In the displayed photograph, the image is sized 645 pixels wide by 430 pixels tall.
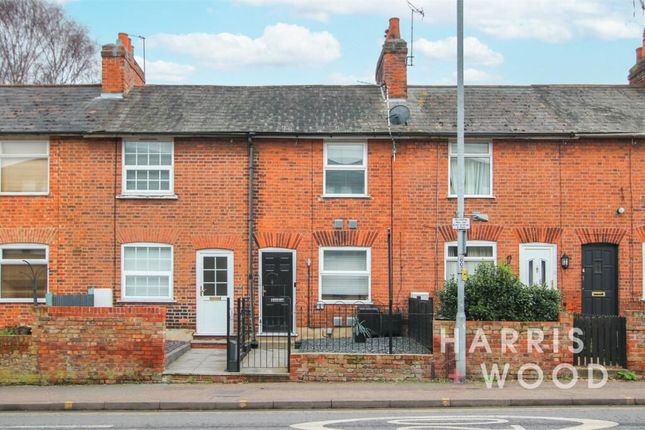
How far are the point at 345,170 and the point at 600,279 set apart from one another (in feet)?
23.4

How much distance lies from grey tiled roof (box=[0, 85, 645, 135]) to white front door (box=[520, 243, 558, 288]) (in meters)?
2.96

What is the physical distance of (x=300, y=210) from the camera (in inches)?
748

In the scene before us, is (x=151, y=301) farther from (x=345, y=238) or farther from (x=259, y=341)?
(x=345, y=238)

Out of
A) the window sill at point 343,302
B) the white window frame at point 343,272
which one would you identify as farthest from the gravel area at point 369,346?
the white window frame at point 343,272

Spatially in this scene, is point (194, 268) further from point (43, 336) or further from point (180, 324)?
point (43, 336)

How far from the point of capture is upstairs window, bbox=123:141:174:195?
62.5ft

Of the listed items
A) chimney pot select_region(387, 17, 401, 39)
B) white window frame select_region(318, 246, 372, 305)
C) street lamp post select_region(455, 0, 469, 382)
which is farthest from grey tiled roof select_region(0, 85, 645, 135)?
street lamp post select_region(455, 0, 469, 382)

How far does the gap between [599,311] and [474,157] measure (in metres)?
5.10

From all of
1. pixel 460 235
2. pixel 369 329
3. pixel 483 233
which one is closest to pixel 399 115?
pixel 483 233

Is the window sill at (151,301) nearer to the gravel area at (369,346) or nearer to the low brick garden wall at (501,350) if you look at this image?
the gravel area at (369,346)

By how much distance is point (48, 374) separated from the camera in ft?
46.0

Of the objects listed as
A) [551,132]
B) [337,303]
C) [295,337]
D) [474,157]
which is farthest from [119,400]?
[551,132]

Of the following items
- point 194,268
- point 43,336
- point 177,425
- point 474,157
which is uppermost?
point 474,157

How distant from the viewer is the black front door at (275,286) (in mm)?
18750
